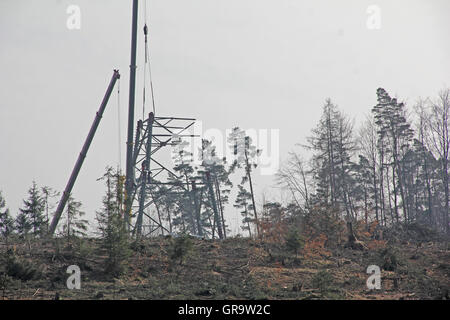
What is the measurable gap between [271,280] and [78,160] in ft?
40.2

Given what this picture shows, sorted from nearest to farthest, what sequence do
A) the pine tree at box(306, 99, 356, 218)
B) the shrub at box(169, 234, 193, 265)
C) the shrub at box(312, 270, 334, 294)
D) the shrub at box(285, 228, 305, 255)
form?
the shrub at box(312, 270, 334, 294) → the shrub at box(169, 234, 193, 265) → the shrub at box(285, 228, 305, 255) → the pine tree at box(306, 99, 356, 218)

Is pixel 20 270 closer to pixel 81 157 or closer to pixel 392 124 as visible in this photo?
pixel 81 157

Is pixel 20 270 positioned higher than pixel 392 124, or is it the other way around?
pixel 392 124

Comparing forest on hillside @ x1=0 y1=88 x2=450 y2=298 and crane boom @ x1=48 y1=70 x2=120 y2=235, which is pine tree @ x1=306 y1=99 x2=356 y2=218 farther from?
crane boom @ x1=48 y1=70 x2=120 y2=235

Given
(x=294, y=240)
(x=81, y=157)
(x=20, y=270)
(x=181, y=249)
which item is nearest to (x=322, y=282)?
(x=294, y=240)

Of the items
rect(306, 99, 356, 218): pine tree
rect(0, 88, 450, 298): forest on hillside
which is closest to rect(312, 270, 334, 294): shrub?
rect(0, 88, 450, 298): forest on hillside

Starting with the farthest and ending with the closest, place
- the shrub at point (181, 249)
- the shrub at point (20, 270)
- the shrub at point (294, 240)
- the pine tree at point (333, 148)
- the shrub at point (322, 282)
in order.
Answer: the pine tree at point (333, 148)
the shrub at point (294, 240)
the shrub at point (181, 249)
the shrub at point (20, 270)
the shrub at point (322, 282)

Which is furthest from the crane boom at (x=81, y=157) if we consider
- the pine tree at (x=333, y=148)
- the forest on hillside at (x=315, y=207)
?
the pine tree at (x=333, y=148)

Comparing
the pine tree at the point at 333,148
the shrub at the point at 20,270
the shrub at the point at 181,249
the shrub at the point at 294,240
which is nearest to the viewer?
the shrub at the point at 20,270

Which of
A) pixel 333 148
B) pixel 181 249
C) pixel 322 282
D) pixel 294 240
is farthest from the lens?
pixel 333 148

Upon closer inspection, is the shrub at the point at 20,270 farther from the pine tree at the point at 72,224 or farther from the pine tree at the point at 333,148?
the pine tree at the point at 333,148

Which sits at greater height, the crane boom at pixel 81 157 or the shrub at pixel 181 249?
the crane boom at pixel 81 157
